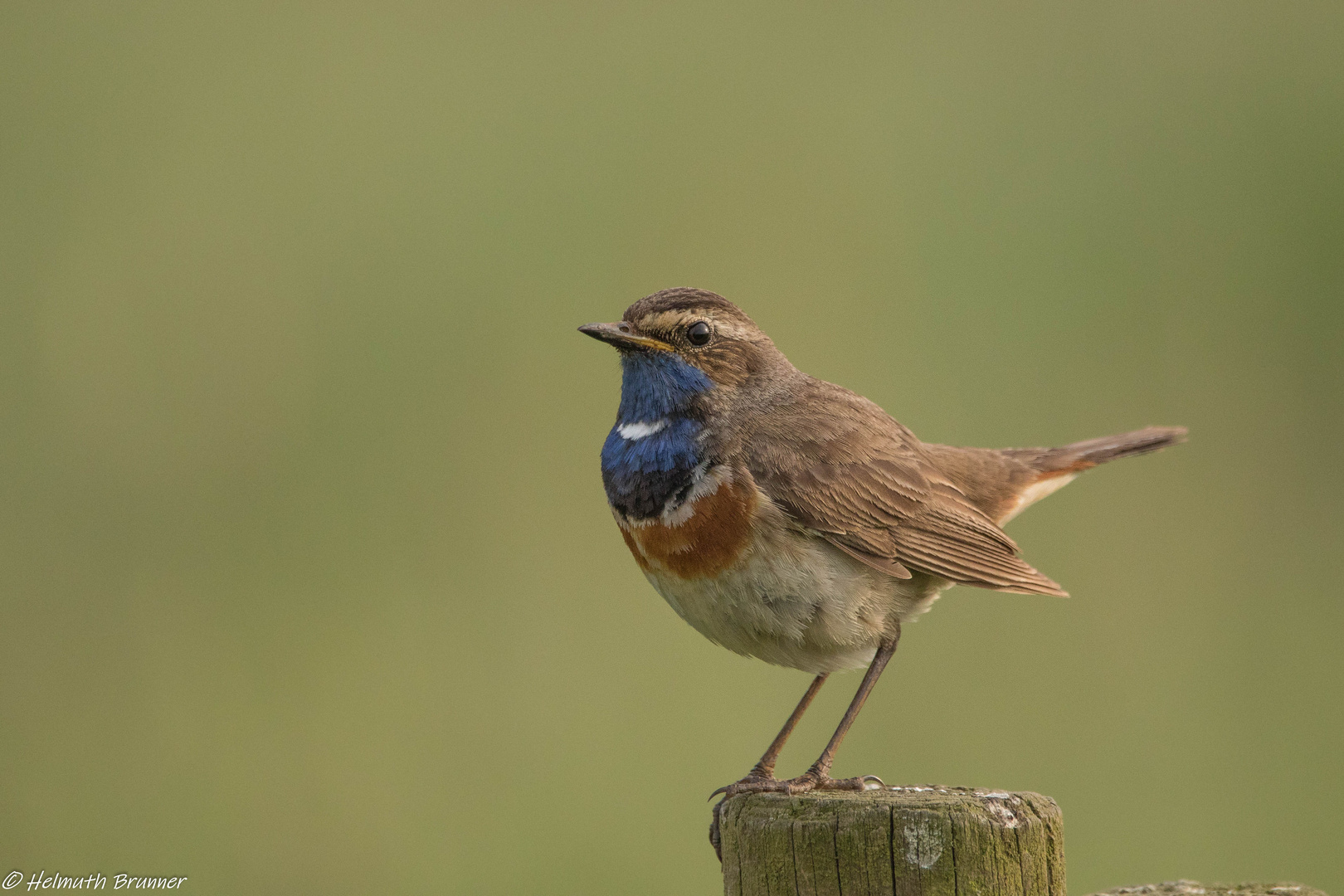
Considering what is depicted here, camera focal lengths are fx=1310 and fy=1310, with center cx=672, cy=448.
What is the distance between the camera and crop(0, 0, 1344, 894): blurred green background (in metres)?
7.14

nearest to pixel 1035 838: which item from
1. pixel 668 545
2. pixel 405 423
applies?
pixel 668 545

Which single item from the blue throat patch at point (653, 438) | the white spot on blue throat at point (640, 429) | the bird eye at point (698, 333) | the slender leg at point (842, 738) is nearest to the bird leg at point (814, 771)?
→ the slender leg at point (842, 738)

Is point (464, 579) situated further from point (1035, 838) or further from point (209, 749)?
point (1035, 838)

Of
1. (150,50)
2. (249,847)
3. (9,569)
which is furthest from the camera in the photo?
(150,50)

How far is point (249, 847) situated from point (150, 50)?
5372 mm

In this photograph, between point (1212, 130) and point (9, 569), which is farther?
point (1212, 130)

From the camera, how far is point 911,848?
3504 millimetres

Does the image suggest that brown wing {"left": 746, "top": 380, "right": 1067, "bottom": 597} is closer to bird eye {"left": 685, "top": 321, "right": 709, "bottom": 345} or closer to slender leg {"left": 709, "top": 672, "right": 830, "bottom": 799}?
bird eye {"left": 685, "top": 321, "right": 709, "bottom": 345}

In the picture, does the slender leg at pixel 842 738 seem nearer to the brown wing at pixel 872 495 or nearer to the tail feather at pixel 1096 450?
the brown wing at pixel 872 495

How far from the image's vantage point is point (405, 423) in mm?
8047

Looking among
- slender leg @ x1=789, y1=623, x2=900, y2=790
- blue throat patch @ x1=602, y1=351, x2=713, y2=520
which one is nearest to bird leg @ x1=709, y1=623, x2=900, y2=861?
slender leg @ x1=789, y1=623, x2=900, y2=790

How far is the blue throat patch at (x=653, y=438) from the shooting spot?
502 cm

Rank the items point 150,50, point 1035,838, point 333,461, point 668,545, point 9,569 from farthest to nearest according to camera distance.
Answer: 1. point 150,50
2. point 333,461
3. point 9,569
4. point 668,545
5. point 1035,838

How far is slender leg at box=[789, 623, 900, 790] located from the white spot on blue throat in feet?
4.03
